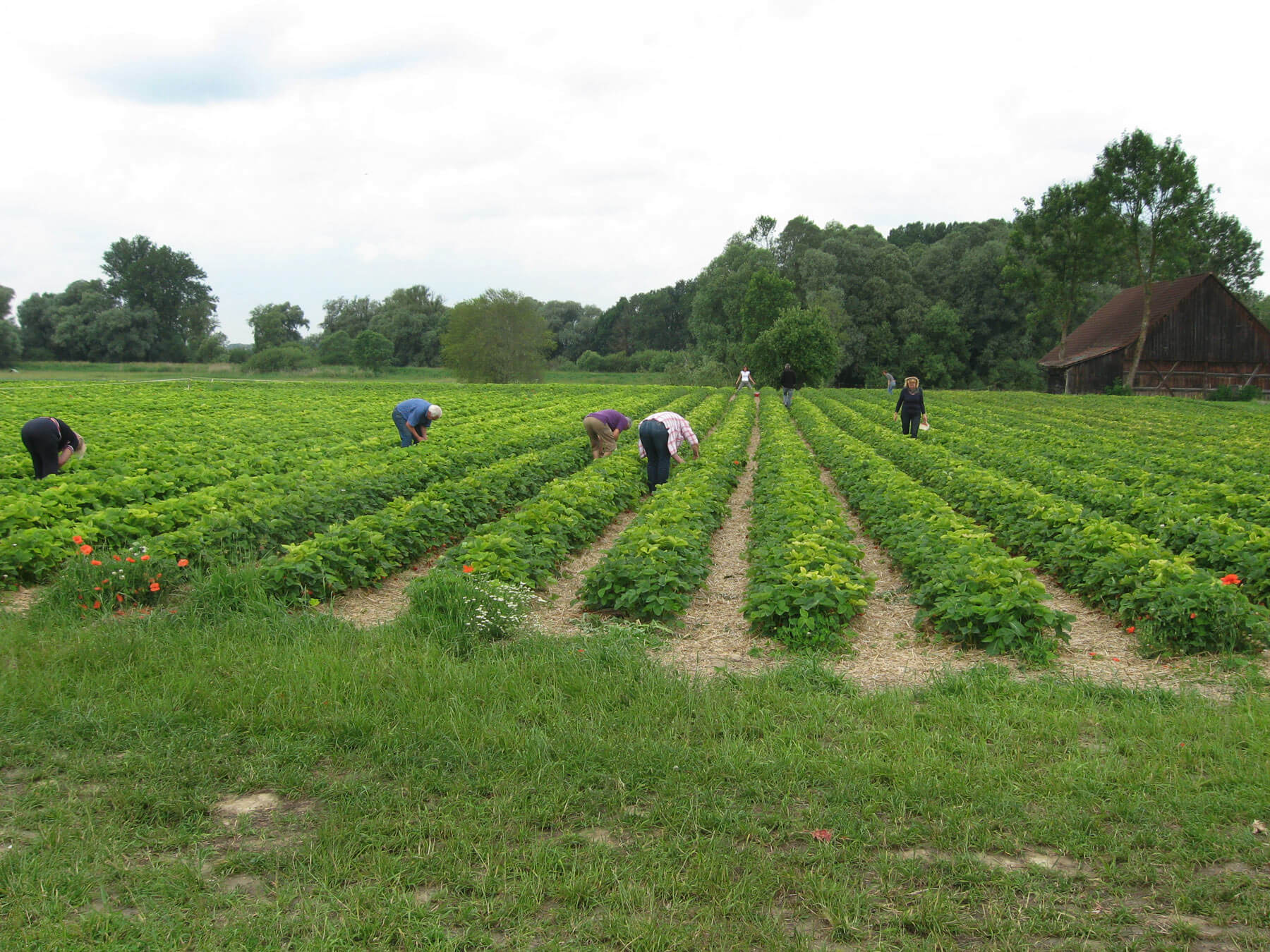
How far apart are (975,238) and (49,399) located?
74.4 m

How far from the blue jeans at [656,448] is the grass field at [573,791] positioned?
579 cm

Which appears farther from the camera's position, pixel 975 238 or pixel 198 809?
pixel 975 238

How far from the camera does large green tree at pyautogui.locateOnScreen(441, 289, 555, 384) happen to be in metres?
69.9

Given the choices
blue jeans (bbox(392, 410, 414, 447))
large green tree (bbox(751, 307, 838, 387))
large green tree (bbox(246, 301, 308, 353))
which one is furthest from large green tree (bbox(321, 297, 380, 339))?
blue jeans (bbox(392, 410, 414, 447))

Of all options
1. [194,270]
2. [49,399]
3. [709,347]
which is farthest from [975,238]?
[194,270]

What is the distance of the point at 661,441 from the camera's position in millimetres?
12555

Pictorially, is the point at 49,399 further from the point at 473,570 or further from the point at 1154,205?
the point at 1154,205

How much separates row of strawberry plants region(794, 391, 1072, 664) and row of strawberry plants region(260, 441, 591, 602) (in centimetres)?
530

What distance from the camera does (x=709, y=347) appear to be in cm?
7569

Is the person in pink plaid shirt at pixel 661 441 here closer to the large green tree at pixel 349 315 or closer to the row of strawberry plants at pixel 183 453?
the row of strawberry plants at pixel 183 453

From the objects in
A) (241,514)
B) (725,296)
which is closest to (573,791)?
(241,514)

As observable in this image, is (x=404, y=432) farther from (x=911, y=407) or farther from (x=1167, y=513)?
(x=1167, y=513)

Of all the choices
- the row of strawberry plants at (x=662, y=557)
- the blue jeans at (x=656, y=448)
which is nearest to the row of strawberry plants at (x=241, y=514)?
the blue jeans at (x=656, y=448)

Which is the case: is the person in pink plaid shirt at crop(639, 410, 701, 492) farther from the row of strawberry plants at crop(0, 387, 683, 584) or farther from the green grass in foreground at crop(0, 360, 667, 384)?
the green grass in foreground at crop(0, 360, 667, 384)
